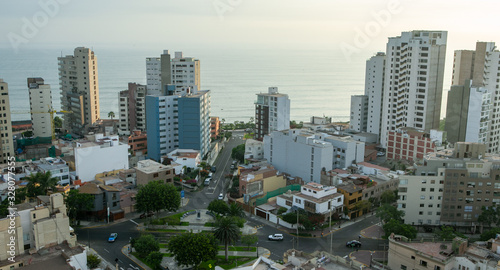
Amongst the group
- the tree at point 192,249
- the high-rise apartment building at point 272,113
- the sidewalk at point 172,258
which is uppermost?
the high-rise apartment building at point 272,113

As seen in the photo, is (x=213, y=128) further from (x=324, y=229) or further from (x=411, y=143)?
(x=324, y=229)

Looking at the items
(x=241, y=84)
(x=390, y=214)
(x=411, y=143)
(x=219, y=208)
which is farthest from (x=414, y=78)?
(x=241, y=84)

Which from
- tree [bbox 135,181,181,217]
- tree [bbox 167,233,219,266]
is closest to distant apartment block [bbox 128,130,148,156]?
tree [bbox 135,181,181,217]

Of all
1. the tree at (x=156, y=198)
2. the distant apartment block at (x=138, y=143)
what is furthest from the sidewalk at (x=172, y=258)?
the distant apartment block at (x=138, y=143)

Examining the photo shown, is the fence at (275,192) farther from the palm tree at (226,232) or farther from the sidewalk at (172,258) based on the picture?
the palm tree at (226,232)

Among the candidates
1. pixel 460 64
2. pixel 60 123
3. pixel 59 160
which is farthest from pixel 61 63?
pixel 460 64

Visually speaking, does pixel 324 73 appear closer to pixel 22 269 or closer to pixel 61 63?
pixel 61 63

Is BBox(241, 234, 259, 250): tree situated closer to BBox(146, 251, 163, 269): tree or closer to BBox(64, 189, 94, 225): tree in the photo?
BBox(146, 251, 163, 269): tree
